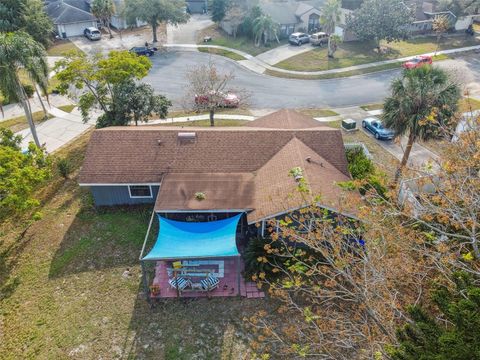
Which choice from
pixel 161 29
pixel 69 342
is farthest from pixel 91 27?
pixel 69 342

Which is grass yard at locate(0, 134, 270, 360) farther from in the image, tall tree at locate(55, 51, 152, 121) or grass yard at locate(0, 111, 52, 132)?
grass yard at locate(0, 111, 52, 132)

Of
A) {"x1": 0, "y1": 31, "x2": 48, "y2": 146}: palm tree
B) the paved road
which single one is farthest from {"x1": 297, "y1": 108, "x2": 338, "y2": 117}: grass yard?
{"x1": 0, "y1": 31, "x2": 48, "y2": 146}: palm tree

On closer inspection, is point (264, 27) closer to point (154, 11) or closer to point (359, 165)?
point (154, 11)

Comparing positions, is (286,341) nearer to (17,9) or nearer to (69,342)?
(69,342)

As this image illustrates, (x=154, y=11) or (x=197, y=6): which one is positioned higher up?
(x=154, y=11)

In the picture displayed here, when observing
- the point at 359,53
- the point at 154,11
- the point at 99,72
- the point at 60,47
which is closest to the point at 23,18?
the point at 60,47

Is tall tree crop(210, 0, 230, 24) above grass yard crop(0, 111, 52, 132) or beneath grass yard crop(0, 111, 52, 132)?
above
